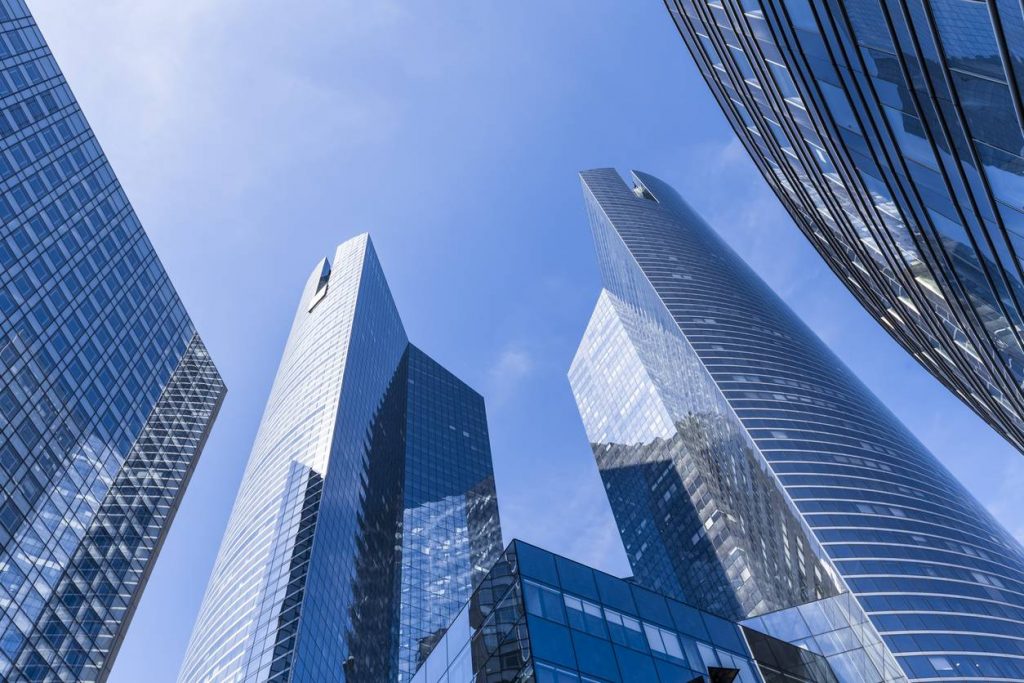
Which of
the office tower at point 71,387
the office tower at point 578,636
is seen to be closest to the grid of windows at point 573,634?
the office tower at point 578,636

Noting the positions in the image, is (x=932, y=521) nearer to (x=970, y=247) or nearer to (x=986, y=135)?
(x=970, y=247)

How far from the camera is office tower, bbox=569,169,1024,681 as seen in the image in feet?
230

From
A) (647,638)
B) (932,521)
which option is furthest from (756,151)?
(932,521)

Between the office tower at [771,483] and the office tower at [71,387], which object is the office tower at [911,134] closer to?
the office tower at [771,483]

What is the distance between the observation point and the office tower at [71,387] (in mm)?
64562

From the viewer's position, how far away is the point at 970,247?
2370 cm

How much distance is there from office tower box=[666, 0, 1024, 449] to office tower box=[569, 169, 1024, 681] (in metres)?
20.5

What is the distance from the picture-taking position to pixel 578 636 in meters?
26.7

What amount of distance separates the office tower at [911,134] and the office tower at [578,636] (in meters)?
17.2

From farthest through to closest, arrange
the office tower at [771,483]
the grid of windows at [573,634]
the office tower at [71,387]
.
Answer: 1. the office tower at [771,483]
2. the office tower at [71,387]
3. the grid of windows at [573,634]

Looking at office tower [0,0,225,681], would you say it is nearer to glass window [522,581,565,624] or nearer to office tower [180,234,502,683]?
office tower [180,234,502,683]

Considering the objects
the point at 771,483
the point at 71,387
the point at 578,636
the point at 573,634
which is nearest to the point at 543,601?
the point at 573,634

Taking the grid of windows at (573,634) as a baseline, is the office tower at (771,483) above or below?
above

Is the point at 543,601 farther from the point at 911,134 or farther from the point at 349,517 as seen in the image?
the point at 349,517
